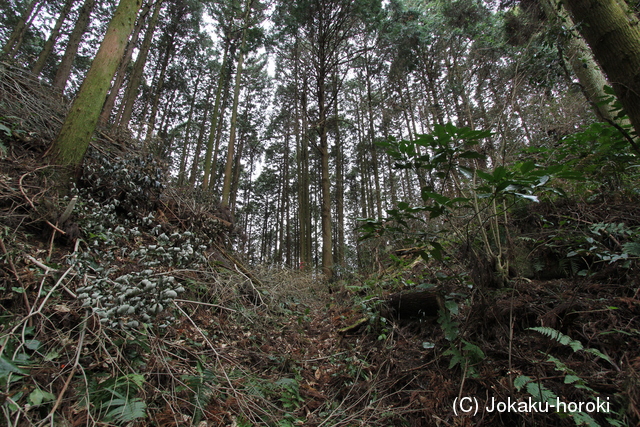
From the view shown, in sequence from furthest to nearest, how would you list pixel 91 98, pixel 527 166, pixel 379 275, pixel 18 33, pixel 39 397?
pixel 18 33
pixel 379 275
pixel 91 98
pixel 527 166
pixel 39 397

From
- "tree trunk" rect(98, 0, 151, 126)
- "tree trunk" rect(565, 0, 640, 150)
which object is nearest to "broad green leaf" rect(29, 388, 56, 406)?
"tree trunk" rect(565, 0, 640, 150)

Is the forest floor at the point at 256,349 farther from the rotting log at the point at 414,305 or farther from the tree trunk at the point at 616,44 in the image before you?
the tree trunk at the point at 616,44

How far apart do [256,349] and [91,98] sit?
4.00 metres

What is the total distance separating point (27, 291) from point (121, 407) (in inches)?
49.7

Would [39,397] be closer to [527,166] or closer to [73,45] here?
[527,166]

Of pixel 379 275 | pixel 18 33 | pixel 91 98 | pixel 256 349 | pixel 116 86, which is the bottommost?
pixel 256 349

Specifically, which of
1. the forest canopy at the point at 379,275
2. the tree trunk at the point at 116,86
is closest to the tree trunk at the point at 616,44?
the forest canopy at the point at 379,275

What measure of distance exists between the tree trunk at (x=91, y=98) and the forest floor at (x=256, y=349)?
318mm

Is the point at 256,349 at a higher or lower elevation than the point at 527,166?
lower

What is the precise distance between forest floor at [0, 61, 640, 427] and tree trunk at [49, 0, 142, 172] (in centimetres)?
32

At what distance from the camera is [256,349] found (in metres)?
2.84

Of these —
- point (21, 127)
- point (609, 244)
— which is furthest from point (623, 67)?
point (21, 127)

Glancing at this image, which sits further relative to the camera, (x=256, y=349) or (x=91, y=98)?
(x=91, y=98)

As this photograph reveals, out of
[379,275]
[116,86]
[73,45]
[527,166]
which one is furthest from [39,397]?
[73,45]
